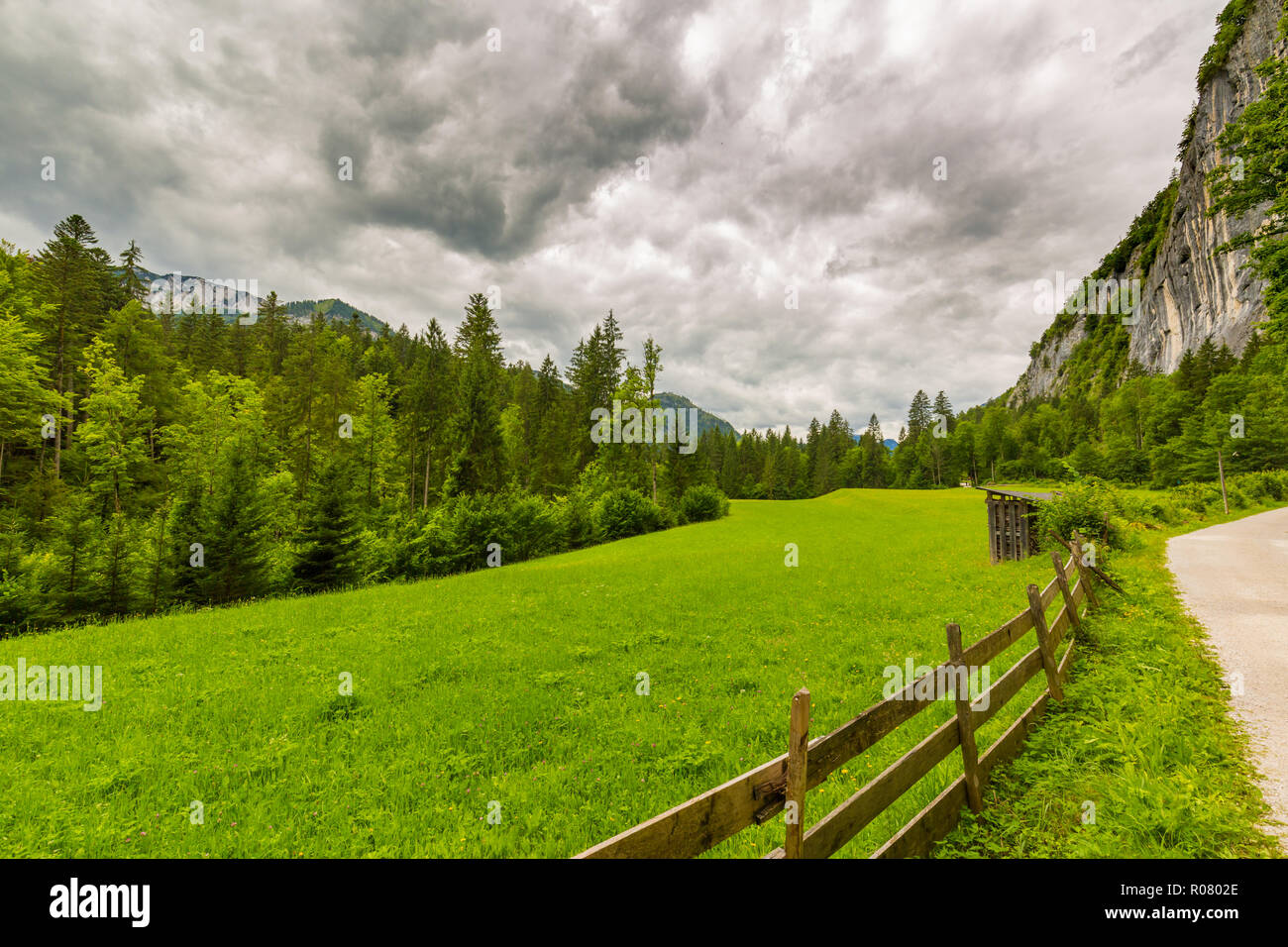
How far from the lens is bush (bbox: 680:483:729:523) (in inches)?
1922

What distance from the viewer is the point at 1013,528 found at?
19.3 metres

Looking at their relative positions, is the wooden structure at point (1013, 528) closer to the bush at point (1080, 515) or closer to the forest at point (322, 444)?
the bush at point (1080, 515)

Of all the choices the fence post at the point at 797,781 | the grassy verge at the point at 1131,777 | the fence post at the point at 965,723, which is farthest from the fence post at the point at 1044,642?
the fence post at the point at 797,781

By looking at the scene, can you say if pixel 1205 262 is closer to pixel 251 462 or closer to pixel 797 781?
pixel 797 781

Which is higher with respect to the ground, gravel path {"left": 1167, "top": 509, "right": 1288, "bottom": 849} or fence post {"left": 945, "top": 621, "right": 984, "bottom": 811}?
fence post {"left": 945, "top": 621, "right": 984, "bottom": 811}

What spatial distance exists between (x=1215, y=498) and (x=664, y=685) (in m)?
51.6

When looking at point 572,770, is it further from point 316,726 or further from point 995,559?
point 995,559

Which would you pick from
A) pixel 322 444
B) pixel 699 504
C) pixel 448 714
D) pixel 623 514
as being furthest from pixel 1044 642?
pixel 322 444

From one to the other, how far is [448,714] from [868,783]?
6.35 metres

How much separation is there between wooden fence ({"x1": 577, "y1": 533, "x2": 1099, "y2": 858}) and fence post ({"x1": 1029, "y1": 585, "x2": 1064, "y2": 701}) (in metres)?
0.02

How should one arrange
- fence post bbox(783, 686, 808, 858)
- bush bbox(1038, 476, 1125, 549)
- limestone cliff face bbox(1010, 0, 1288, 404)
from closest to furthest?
fence post bbox(783, 686, 808, 858)
bush bbox(1038, 476, 1125, 549)
limestone cliff face bbox(1010, 0, 1288, 404)

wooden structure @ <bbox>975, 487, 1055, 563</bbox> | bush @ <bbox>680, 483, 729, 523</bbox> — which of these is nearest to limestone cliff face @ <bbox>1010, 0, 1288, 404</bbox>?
bush @ <bbox>680, 483, 729, 523</bbox>

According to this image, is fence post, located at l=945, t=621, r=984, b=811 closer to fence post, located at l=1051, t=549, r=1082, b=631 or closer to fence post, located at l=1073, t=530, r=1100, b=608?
fence post, located at l=1051, t=549, r=1082, b=631
